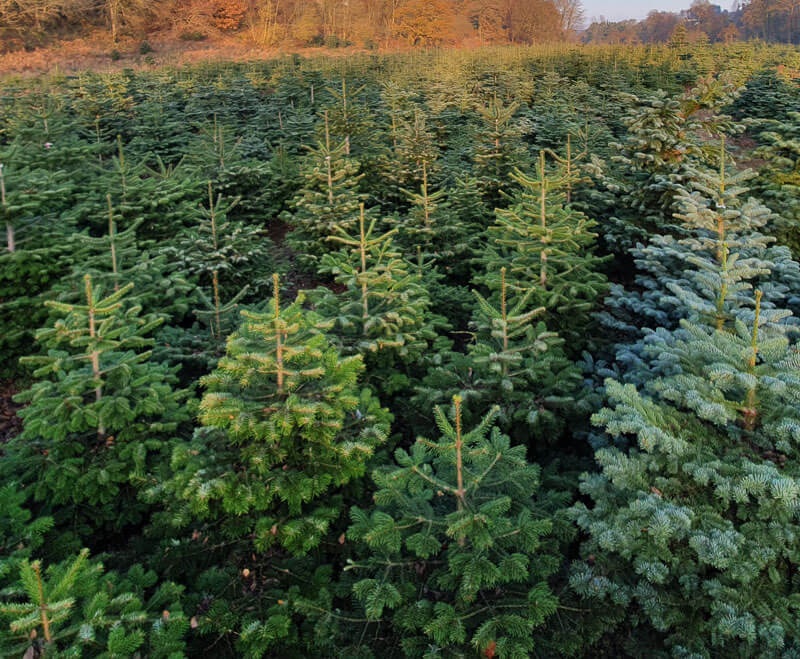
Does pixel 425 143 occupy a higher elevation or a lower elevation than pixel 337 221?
higher

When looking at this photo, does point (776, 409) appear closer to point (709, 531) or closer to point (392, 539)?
point (709, 531)

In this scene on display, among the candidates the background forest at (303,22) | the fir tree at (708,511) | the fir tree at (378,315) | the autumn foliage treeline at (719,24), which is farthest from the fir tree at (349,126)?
the autumn foliage treeline at (719,24)

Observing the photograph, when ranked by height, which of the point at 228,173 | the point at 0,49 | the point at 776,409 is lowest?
the point at 776,409

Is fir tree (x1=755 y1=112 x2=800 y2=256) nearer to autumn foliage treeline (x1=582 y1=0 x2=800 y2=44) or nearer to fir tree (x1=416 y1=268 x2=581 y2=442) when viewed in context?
fir tree (x1=416 y1=268 x2=581 y2=442)

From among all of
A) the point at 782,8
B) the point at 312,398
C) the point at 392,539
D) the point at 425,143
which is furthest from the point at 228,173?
the point at 782,8

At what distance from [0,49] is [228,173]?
35.7 metres

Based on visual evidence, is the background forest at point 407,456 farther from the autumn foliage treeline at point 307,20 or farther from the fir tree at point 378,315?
the autumn foliage treeline at point 307,20

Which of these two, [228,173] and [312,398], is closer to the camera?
[312,398]

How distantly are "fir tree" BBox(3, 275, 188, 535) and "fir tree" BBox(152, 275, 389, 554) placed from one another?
62 cm

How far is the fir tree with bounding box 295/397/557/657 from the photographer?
107 inches

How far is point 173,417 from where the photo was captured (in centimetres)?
423

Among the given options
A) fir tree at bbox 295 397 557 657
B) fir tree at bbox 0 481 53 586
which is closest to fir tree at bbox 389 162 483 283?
fir tree at bbox 295 397 557 657

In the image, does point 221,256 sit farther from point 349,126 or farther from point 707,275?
point 707,275

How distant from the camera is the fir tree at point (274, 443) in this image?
316cm
